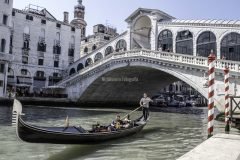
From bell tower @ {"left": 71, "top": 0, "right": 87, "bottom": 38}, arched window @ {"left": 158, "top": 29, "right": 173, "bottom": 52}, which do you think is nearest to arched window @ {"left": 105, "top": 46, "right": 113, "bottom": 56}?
arched window @ {"left": 158, "top": 29, "right": 173, "bottom": 52}

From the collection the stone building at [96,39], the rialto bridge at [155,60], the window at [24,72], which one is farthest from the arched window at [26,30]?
the stone building at [96,39]

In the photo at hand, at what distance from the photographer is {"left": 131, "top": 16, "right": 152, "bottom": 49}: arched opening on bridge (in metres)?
26.7

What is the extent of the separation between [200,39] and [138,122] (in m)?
12.4

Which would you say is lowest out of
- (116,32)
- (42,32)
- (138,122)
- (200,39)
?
(138,122)

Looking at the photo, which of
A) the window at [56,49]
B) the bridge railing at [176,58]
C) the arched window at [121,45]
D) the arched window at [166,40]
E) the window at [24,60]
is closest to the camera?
the bridge railing at [176,58]

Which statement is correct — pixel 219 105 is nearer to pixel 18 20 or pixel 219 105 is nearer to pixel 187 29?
pixel 187 29

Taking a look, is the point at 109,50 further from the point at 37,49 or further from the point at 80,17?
the point at 80,17

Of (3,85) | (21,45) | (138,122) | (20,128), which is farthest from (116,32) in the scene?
(20,128)

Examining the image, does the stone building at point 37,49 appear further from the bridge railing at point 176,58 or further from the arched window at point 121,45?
the bridge railing at point 176,58

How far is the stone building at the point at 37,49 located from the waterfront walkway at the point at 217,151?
24591 millimetres

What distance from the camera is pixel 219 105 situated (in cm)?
1427

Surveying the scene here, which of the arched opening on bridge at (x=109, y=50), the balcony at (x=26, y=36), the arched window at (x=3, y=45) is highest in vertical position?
the balcony at (x=26, y=36)

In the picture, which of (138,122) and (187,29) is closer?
(138,122)

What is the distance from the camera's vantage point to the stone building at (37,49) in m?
30.1
